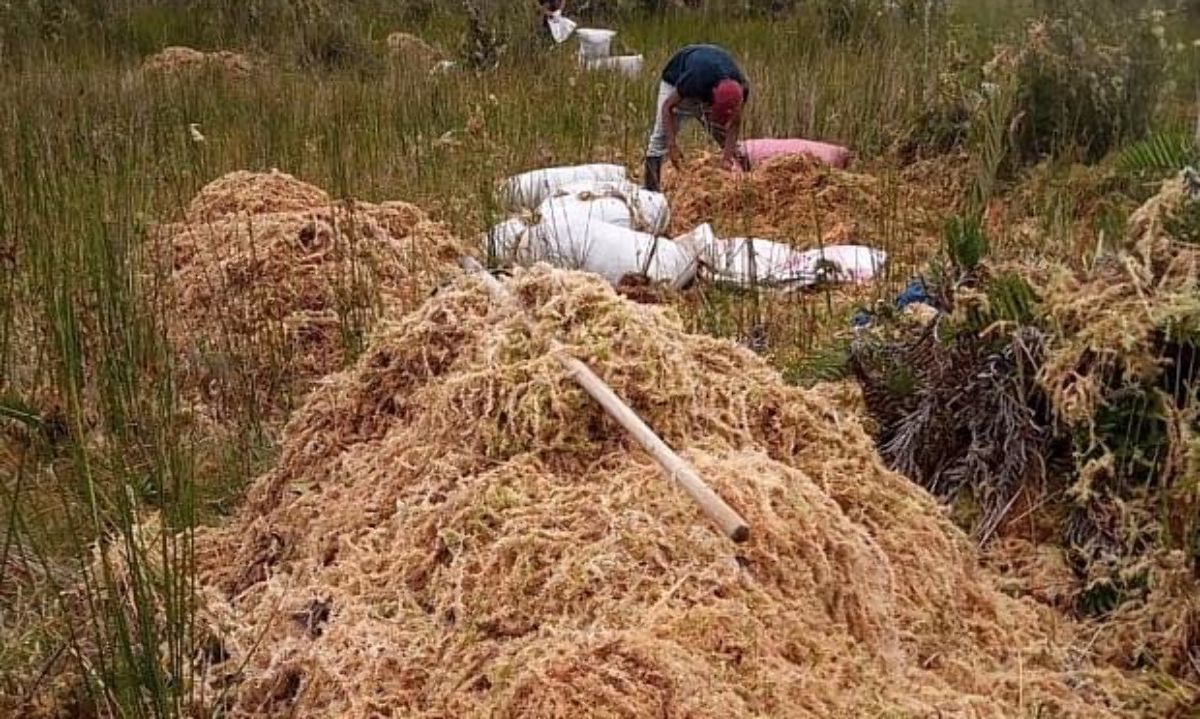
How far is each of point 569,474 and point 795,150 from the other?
3728 mm

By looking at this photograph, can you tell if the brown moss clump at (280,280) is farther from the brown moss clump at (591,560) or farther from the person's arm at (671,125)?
the person's arm at (671,125)

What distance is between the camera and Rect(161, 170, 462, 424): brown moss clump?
126 inches

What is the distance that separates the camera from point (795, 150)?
5438 millimetres

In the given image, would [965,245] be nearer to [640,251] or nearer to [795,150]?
[640,251]

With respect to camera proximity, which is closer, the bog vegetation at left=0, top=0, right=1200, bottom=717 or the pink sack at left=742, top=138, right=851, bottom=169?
the bog vegetation at left=0, top=0, right=1200, bottom=717

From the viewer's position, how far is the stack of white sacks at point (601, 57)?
7.69 metres

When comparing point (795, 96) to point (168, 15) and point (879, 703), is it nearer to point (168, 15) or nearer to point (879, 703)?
point (879, 703)

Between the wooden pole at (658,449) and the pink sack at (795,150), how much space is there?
3450 millimetres

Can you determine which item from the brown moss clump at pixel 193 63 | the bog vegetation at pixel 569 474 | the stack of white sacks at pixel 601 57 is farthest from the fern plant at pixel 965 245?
the brown moss clump at pixel 193 63

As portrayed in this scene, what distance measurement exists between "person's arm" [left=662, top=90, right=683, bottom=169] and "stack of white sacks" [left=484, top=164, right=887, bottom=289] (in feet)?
2.73

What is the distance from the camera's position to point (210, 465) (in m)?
2.81

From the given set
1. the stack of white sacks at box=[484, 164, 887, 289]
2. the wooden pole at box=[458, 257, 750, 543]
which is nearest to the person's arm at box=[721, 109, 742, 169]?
the stack of white sacks at box=[484, 164, 887, 289]

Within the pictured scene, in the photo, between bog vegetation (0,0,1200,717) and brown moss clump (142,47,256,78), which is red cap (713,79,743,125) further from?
brown moss clump (142,47,256,78)

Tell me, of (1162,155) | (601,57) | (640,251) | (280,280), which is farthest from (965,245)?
(601,57)
